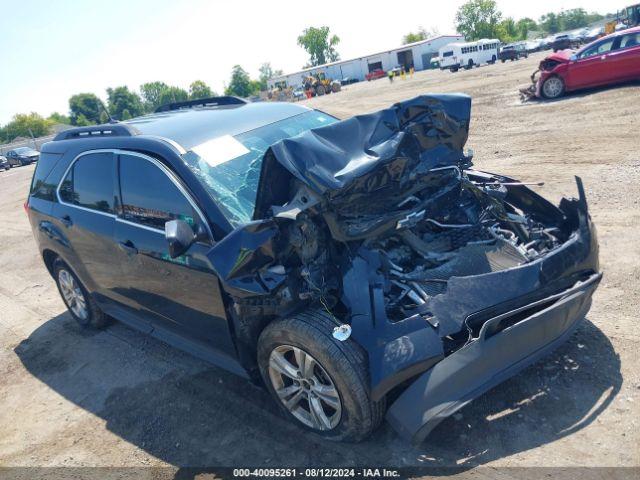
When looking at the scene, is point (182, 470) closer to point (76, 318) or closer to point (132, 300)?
point (132, 300)

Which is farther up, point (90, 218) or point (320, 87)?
point (320, 87)

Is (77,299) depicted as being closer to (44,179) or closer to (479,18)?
(44,179)

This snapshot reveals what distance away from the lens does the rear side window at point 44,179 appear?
4.86 m

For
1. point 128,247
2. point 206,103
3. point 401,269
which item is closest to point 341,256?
point 401,269

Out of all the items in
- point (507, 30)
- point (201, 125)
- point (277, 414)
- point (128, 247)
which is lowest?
point (277, 414)

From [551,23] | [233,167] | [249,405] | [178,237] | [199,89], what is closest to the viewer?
[178,237]

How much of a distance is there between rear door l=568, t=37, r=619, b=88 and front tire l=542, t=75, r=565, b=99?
0.28 metres

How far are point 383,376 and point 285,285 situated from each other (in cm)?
78

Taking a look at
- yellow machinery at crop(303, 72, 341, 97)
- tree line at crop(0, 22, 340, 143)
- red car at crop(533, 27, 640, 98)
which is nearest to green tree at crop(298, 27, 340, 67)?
tree line at crop(0, 22, 340, 143)

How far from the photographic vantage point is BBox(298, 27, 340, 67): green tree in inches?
4215

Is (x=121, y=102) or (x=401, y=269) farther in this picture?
(x=121, y=102)

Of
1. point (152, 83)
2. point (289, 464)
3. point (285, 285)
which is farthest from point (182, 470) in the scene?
point (152, 83)

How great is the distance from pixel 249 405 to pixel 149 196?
1.72 meters

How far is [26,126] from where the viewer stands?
3095 inches
